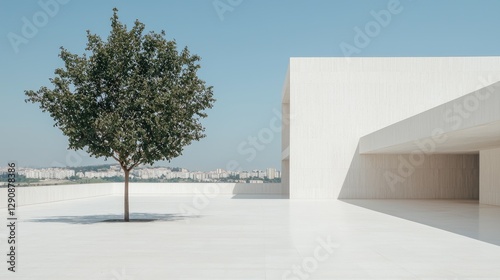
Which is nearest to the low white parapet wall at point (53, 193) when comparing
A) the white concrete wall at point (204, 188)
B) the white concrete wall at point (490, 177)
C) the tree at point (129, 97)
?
the white concrete wall at point (204, 188)

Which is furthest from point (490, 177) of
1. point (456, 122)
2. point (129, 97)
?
point (129, 97)

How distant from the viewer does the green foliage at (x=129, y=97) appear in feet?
55.3

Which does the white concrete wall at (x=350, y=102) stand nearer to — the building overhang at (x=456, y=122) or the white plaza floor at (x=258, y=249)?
the building overhang at (x=456, y=122)

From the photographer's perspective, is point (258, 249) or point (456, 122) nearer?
point (258, 249)

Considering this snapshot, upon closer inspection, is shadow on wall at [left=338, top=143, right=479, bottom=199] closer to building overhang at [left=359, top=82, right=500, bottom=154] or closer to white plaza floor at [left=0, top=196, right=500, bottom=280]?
building overhang at [left=359, top=82, right=500, bottom=154]

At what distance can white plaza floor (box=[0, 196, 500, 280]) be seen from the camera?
28.1ft

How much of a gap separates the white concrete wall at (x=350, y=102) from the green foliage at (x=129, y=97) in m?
16.1

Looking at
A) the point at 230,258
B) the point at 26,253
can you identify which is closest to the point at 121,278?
the point at 230,258

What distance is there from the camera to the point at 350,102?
33.4m

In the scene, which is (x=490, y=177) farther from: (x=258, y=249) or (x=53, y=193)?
(x=53, y=193)

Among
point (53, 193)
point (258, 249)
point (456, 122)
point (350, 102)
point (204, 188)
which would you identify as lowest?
point (204, 188)

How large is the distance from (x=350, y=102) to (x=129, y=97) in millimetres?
19011

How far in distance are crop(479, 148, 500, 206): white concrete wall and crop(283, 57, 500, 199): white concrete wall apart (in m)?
4.70

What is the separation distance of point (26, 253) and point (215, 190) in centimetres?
3235
